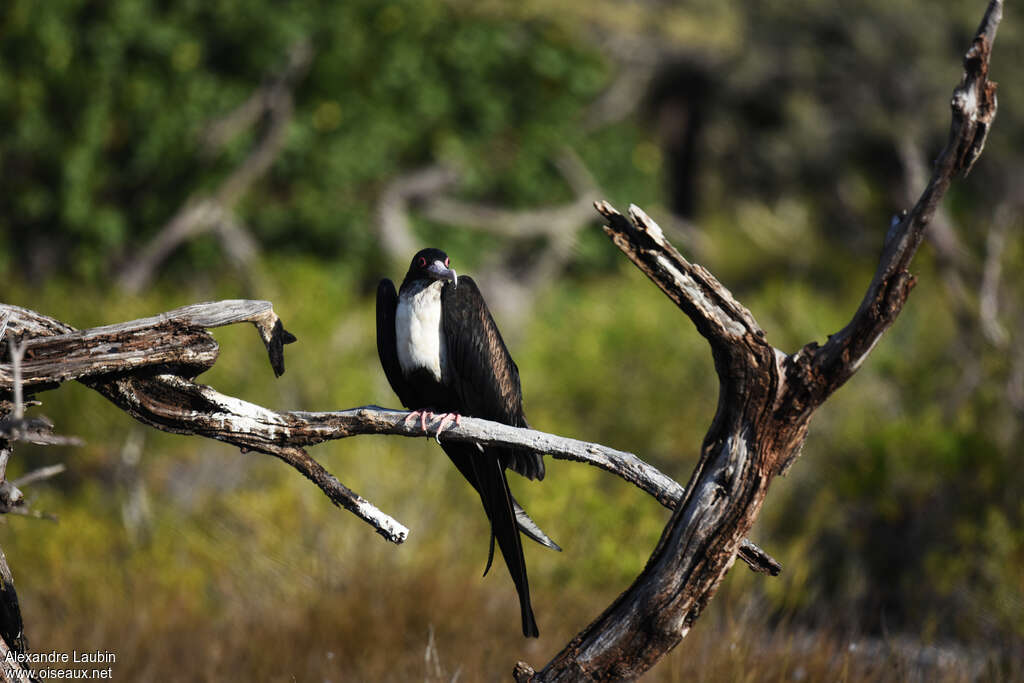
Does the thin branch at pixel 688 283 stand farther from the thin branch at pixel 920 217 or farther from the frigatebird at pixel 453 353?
the frigatebird at pixel 453 353

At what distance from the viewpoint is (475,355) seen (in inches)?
137

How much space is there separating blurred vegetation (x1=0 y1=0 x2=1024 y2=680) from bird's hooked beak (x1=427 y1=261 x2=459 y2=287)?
179cm

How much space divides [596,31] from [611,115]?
1584 millimetres

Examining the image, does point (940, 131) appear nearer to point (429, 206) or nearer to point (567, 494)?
point (429, 206)

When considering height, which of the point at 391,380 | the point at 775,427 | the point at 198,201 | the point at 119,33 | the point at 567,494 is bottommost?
Answer: the point at 775,427

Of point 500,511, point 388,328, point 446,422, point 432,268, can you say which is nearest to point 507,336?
point 388,328

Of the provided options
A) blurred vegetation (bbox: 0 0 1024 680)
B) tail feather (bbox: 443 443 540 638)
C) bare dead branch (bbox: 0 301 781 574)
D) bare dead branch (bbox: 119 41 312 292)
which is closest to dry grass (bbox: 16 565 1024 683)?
blurred vegetation (bbox: 0 0 1024 680)

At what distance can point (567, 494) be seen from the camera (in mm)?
6418

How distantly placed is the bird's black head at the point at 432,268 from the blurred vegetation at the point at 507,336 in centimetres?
178

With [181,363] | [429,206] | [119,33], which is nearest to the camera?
[181,363]

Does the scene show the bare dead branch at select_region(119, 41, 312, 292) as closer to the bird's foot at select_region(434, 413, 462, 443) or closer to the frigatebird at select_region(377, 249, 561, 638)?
the frigatebird at select_region(377, 249, 561, 638)

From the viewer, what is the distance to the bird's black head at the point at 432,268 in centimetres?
351

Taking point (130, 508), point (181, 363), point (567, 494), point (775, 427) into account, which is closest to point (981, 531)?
point (567, 494)

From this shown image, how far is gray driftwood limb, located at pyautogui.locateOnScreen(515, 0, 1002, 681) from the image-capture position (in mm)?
2539
